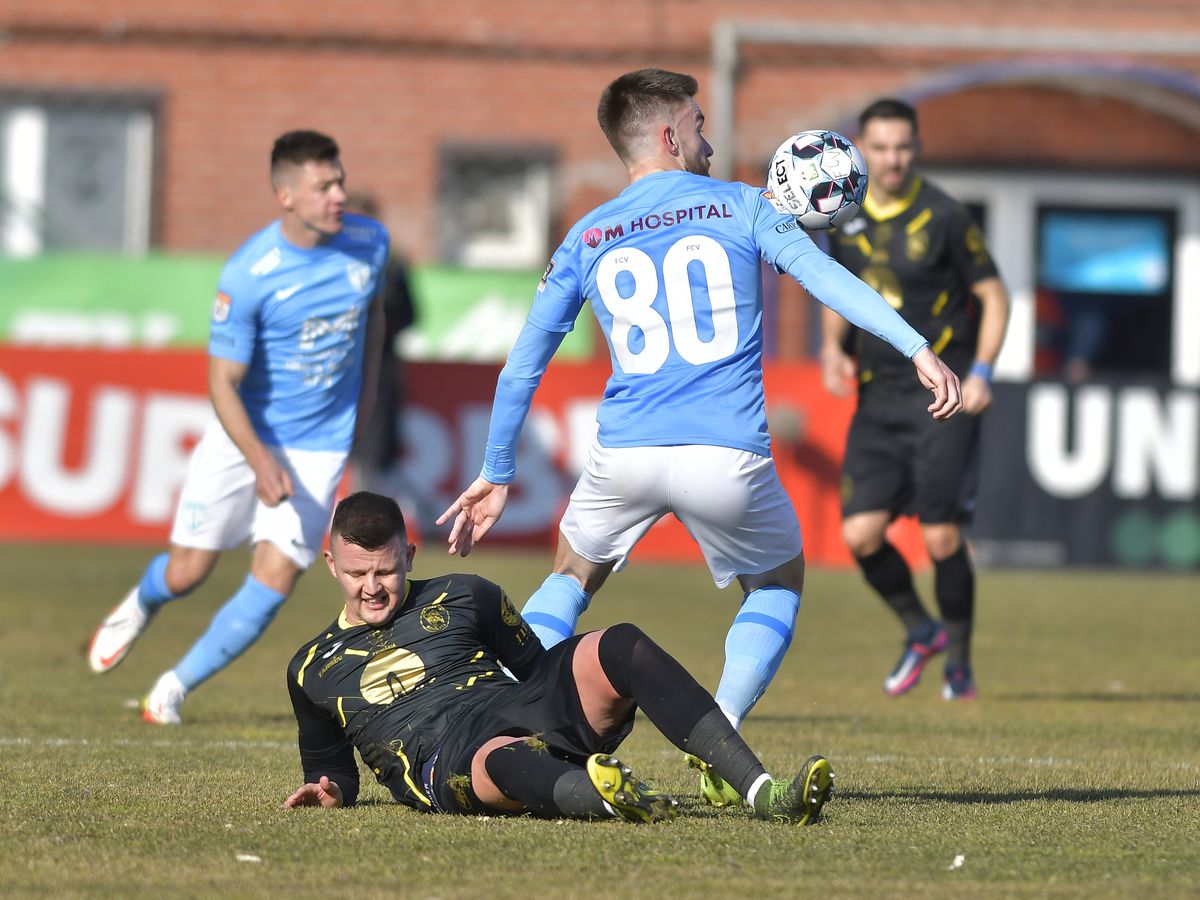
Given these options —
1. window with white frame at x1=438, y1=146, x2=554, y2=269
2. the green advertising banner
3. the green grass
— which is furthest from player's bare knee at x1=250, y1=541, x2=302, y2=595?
window with white frame at x1=438, y1=146, x2=554, y2=269

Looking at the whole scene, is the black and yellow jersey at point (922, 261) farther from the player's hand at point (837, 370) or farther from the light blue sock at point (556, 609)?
the light blue sock at point (556, 609)

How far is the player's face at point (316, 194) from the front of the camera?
7.68 m

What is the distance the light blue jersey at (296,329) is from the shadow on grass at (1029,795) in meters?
2.86

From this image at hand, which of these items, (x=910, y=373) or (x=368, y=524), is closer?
(x=368, y=524)

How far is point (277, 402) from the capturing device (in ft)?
25.5

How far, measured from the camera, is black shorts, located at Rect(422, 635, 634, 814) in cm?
514

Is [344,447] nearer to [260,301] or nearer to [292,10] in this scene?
[260,301]

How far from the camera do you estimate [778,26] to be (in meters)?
20.5

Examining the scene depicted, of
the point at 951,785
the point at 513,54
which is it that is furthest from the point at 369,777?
the point at 513,54

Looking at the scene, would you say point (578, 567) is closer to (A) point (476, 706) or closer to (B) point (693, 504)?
(B) point (693, 504)

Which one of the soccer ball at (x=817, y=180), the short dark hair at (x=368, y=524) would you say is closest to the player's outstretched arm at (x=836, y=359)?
the soccer ball at (x=817, y=180)

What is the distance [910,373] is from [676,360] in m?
3.51

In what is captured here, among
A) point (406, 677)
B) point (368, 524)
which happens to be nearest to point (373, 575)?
point (368, 524)

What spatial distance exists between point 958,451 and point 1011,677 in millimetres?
1508
